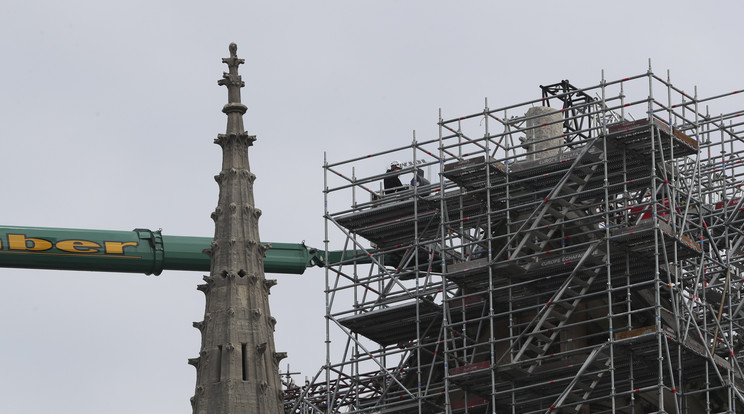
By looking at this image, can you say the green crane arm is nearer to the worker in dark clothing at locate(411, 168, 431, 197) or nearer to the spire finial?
the worker in dark clothing at locate(411, 168, 431, 197)

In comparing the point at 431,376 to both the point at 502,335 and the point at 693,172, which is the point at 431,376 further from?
the point at 693,172

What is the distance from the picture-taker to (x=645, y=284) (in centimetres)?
7025

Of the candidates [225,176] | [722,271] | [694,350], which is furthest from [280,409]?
[722,271]

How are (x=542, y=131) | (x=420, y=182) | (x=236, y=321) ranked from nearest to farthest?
1. (x=236, y=321)
2. (x=542, y=131)
3. (x=420, y=182)

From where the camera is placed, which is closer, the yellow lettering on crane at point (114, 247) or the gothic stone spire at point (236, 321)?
the gothic stone spire at point (236, 321)

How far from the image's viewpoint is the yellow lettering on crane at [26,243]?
289 ft

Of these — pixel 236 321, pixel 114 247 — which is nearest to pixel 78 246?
pixel 114 247

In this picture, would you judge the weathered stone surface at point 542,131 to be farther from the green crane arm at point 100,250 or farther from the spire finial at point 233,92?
the green crane arm at point 100,250

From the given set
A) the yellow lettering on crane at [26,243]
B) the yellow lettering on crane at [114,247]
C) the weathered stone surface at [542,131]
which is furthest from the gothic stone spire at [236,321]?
the yellow lettering on crane at [114,247]

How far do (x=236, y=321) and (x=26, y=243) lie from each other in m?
23.5

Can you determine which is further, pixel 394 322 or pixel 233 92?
pixel 394 322

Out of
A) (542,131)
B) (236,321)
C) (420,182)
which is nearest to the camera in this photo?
(236,321)

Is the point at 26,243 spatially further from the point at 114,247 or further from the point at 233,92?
the point at 233,92

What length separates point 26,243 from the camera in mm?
88375
